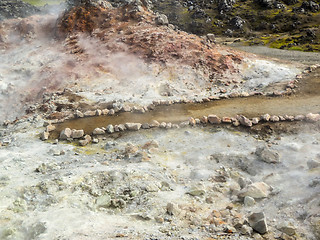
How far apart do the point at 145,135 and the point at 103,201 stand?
7.19 metres

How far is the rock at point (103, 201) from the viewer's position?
38.2ft

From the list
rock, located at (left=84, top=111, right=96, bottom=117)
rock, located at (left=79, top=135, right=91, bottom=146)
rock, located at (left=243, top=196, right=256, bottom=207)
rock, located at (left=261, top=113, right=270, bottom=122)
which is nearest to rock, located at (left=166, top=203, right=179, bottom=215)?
rock, located at (left=243, top=196, right=256, bottom=207)

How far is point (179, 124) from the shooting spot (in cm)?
1959

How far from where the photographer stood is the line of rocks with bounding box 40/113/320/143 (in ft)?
61.2

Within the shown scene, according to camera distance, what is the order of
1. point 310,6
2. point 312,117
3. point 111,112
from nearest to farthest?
point 312,117 < point 111,112 < point 310,6

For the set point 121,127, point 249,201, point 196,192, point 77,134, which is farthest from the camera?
point 121,127

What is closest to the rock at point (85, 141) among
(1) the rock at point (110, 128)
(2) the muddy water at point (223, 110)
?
(2) the muddy water at point (223, 110)

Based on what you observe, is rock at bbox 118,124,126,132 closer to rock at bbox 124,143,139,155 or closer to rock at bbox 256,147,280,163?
rock at bbox 124,143,139,155

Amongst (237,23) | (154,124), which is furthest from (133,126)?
(237,23)

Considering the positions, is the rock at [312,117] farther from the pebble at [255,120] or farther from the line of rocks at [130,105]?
the line of rocks at [130,105]

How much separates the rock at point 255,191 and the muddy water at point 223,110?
8.63 meters

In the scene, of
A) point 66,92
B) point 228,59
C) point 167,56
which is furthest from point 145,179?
point 228,59

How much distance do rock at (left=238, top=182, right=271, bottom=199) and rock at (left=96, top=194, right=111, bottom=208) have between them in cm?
518

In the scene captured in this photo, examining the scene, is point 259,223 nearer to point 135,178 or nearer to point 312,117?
point 135,178
